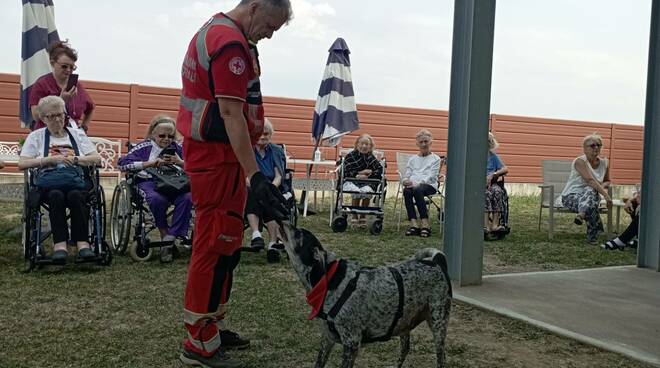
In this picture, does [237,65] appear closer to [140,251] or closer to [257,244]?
[257,244]

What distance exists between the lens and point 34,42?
5973 mm

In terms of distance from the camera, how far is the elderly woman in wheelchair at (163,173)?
16.0 ft

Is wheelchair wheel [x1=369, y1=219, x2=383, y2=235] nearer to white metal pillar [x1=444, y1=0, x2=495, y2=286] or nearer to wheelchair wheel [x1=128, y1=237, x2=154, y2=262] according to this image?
white metal pillar [x1=444, y1=0, x2=495, y2=286]

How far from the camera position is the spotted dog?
217 cm

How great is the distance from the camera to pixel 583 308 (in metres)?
3.73

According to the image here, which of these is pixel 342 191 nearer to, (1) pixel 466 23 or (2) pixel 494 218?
(2) pixel 494 218

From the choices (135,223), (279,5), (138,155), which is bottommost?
(135,223)

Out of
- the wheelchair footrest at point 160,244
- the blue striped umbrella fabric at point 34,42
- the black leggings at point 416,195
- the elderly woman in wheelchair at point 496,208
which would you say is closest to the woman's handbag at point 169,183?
the wheelchair footrest at point 160,244

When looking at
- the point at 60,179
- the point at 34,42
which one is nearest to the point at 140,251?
the point at 60,179

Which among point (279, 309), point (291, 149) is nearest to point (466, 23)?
point (279, 309)

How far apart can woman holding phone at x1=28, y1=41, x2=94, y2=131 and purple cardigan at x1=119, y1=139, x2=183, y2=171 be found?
47 centimetres

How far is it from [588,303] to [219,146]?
2.66 metres

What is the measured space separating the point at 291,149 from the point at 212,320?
1007 cm

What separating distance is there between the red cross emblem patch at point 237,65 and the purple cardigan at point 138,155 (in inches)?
112
